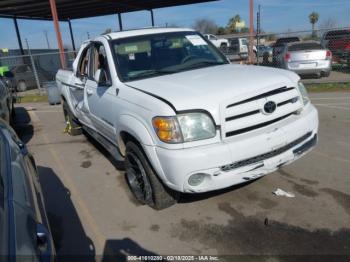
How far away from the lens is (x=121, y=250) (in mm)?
3336

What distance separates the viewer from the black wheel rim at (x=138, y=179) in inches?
150

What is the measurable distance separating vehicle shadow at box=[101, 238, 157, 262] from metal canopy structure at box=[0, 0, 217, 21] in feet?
63.2

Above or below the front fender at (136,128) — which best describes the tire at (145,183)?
below

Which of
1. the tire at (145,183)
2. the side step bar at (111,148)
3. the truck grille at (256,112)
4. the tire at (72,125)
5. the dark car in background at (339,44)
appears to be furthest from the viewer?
the dark car in background at (339,44)

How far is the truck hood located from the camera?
3.23 metres

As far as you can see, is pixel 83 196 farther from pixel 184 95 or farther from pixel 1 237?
pixel 1 237

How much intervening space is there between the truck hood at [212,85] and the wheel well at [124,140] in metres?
0.59

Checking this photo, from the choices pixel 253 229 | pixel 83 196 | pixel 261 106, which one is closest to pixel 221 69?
pixel 261 106

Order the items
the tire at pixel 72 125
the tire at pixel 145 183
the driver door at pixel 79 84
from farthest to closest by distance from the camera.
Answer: the tire at pixel 72 125
the driver door at pixel 79 84
the tire at pixel 145 183

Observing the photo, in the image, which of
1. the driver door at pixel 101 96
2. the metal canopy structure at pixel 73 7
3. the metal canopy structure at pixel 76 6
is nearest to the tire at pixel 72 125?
the driver door at pixel 101 96

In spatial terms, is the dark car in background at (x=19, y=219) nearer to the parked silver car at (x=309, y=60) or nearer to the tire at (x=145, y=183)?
the tire at (x=145, y=183)

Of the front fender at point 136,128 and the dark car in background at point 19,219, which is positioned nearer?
the dark car in background at point 19,219

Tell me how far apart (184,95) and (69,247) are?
1.97 meters

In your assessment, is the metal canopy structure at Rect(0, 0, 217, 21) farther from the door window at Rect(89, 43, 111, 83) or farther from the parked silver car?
the door window at Rect(89, 43, 111, 83)
